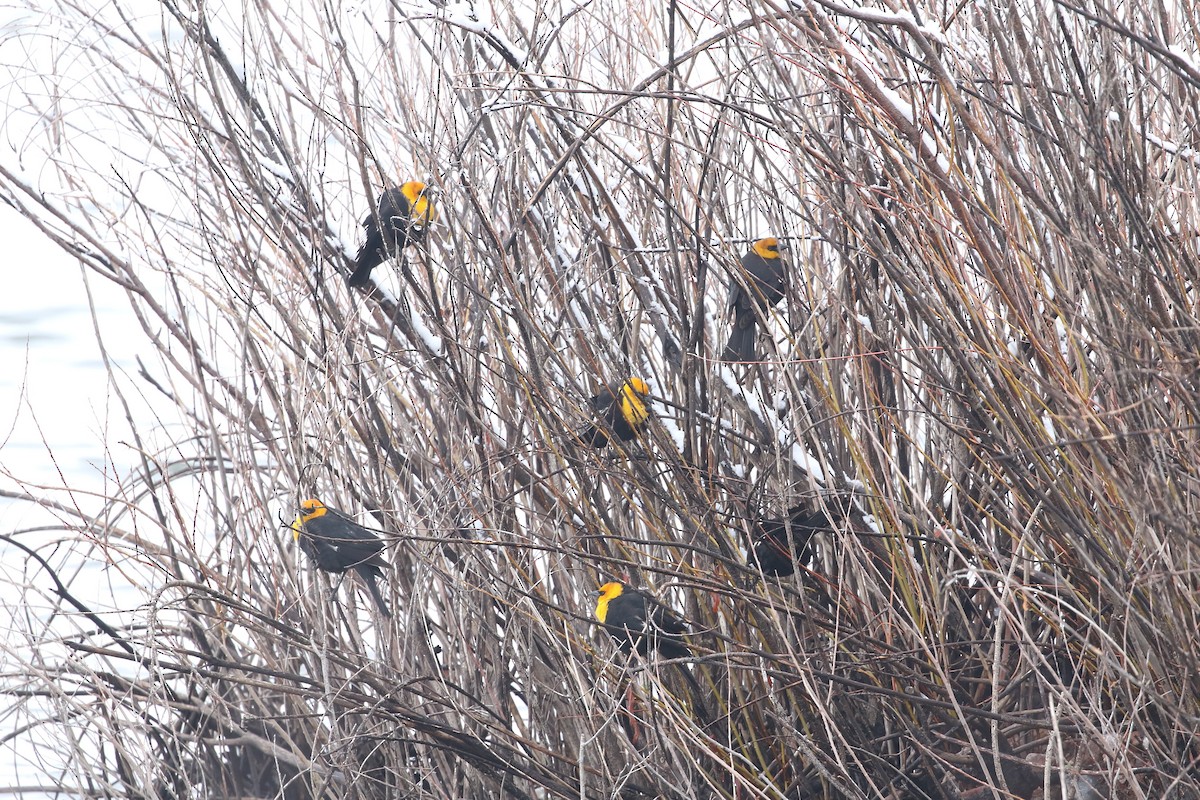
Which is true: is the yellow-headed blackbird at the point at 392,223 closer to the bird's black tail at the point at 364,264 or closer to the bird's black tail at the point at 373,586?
the bird's black tail at the point at 364,264

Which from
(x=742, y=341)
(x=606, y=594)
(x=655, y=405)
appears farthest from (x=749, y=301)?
(x=606, y=594)

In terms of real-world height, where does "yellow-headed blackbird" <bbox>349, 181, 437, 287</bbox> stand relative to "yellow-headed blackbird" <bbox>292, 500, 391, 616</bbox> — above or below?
above

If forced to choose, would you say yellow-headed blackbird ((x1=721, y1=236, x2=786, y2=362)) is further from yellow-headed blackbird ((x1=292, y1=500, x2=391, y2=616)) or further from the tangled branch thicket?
yellow-headed blackbird ((x1=292, y1=500, x2=391, y2=616))

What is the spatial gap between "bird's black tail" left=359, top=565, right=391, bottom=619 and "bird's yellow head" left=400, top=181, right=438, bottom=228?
936mm

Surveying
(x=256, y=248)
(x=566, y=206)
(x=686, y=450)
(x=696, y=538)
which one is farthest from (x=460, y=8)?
(x=696, y=538)

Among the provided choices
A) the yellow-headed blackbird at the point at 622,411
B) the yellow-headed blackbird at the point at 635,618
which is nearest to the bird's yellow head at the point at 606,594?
the yellow-headed blackbird at the point at 635,618

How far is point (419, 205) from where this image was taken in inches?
108

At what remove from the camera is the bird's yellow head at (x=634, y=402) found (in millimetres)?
2562

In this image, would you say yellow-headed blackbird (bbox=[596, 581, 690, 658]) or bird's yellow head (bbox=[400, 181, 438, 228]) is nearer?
yellow-headed blackbird (bbox=[596, 581, 690, 658])

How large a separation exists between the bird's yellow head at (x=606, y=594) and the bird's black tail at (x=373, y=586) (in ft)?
1.92

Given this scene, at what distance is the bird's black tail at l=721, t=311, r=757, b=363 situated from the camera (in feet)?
9.44

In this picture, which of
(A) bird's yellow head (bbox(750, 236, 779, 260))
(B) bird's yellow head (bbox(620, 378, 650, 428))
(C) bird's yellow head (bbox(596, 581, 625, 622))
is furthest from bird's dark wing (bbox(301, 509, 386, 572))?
Answer: (A) bird's yellow head (bbox(750, 236, 779, 260))

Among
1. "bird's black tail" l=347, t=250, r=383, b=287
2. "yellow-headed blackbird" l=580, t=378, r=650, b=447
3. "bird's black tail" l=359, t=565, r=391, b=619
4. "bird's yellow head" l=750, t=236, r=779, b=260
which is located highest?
"bird's black tail" l=347, t=250, r=383, b=287

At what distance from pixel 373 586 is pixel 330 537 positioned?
292mm
